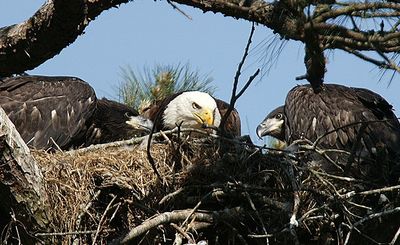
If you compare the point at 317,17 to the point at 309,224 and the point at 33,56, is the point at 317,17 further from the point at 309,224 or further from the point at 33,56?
the point at 309,224

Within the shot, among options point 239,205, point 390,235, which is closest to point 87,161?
point 239,205

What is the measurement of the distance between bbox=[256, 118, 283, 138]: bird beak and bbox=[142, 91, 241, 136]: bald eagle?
7.8 inches

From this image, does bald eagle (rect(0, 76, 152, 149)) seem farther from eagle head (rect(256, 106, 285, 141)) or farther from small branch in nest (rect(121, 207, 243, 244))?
small branch in nest (rect(121, 207, 243, 244))

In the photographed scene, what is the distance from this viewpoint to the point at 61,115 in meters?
7.62

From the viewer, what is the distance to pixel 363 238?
5.89m

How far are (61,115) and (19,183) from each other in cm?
245

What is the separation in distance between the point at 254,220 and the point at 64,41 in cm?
170

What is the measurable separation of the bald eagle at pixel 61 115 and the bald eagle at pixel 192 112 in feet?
1.48

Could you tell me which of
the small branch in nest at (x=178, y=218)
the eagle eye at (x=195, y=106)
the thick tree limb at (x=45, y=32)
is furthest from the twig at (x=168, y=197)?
the eagle eye at (x=195, y=106)

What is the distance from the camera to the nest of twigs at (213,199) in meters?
5.67

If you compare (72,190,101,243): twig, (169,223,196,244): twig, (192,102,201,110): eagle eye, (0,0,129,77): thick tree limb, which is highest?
(0,0,129,77): thick tree limb

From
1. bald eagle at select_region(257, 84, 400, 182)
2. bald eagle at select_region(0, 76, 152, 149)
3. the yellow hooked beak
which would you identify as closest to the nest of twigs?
bald eagle at select_region(257, 84, 400, 182)

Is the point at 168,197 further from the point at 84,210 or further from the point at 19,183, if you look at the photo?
the point at 19,183

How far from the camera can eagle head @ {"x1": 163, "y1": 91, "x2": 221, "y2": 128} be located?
8.34 meters
